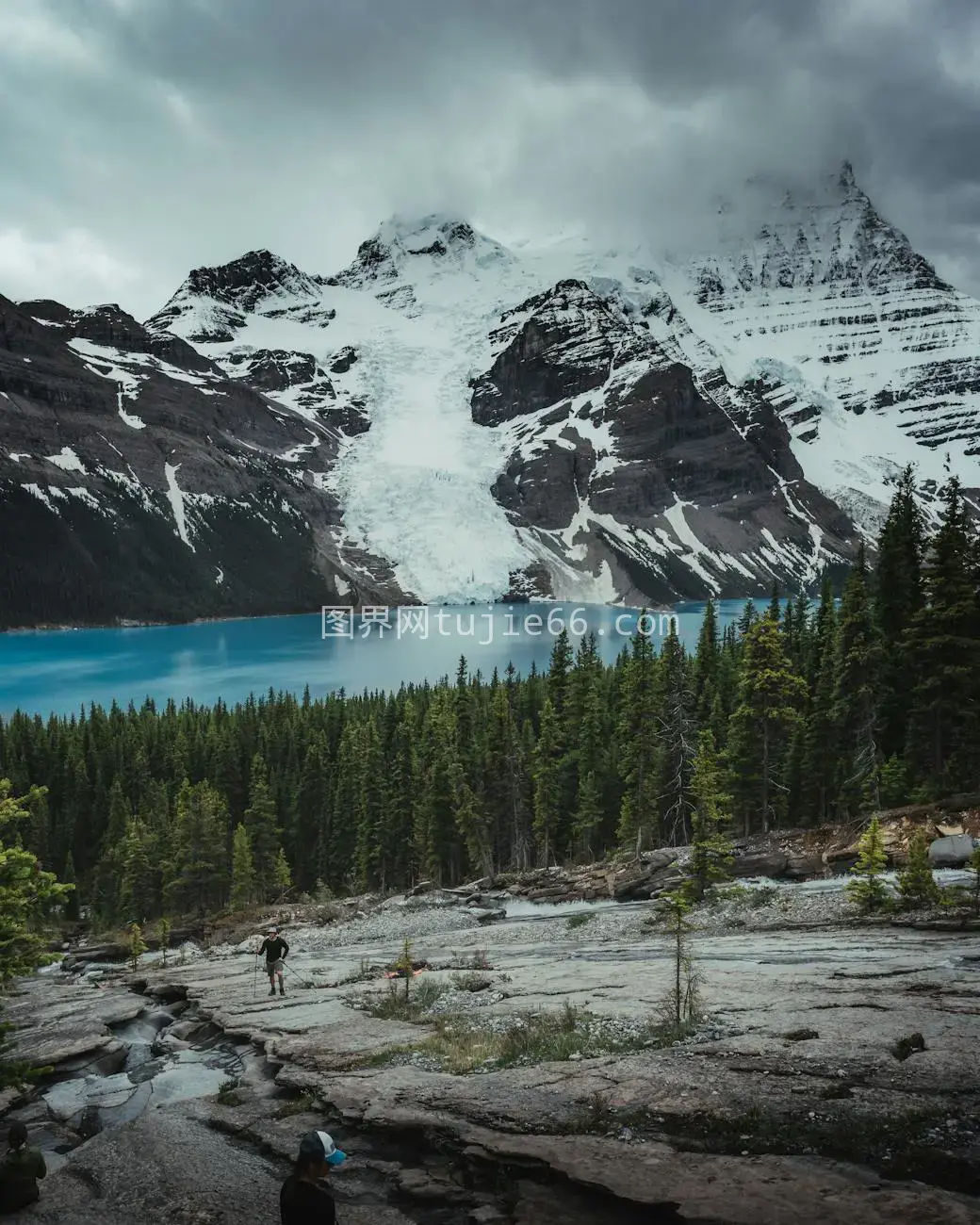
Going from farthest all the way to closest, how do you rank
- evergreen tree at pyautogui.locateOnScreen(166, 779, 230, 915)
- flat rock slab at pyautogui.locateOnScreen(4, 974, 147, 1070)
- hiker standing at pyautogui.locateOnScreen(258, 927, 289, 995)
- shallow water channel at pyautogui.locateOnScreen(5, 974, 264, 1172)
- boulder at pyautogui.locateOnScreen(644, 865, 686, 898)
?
evergreen tree at pyautogui.locateOnScreen(166, 779, 230, 915), boulder at pyautogui.locateOnScreen(644, 865, 686, 898), hiker standing at pyautogui.locateOnScreen(258, 927, 289, 995), flat rock slab at pyautogui.locateOnScreen(4, 974, 147, 1070), shallow water channel at pyautogui.locateOnScreen(5, 974, 264, 1172)

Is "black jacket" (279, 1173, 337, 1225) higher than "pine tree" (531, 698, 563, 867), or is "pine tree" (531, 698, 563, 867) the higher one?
"black jacket" (279, 1173, 337, 1225)

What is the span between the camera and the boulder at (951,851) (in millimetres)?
29094

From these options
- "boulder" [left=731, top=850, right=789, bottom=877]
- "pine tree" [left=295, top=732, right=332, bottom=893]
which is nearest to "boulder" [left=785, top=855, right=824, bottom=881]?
"boulder" [left=731, top=850, right=789, bottom=877]

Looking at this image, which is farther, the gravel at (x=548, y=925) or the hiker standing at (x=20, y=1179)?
the gravel at (x=548, y=925)

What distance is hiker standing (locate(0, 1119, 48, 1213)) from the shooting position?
11531 mm

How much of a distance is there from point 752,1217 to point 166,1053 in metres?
17.1

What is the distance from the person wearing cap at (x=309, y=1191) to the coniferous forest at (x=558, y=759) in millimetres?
11664

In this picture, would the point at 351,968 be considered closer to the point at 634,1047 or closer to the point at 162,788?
the point at 634,1047

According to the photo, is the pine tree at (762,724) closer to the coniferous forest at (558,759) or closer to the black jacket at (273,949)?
the coniferous forest at (558,759)

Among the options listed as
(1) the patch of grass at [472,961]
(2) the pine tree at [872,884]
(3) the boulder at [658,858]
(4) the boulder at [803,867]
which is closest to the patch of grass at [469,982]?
(1) the patch of grass at [472,961]

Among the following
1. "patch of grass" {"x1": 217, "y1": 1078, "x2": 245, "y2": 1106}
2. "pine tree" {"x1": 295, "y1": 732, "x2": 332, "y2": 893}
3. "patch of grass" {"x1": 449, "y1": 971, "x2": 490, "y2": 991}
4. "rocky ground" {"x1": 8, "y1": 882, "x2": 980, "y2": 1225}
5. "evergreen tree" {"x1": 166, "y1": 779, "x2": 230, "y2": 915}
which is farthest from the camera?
"pine tree" {"x1": 295, "y1": 732, "x2": 332, "y2": 893}

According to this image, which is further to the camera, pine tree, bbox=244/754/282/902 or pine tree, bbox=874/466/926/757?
pine tree, bbox=244/754/282/902

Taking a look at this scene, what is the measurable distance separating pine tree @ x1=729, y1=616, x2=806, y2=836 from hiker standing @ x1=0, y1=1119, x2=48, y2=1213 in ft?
129

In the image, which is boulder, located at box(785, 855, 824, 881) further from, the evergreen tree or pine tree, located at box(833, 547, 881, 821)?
the evergreen tree
